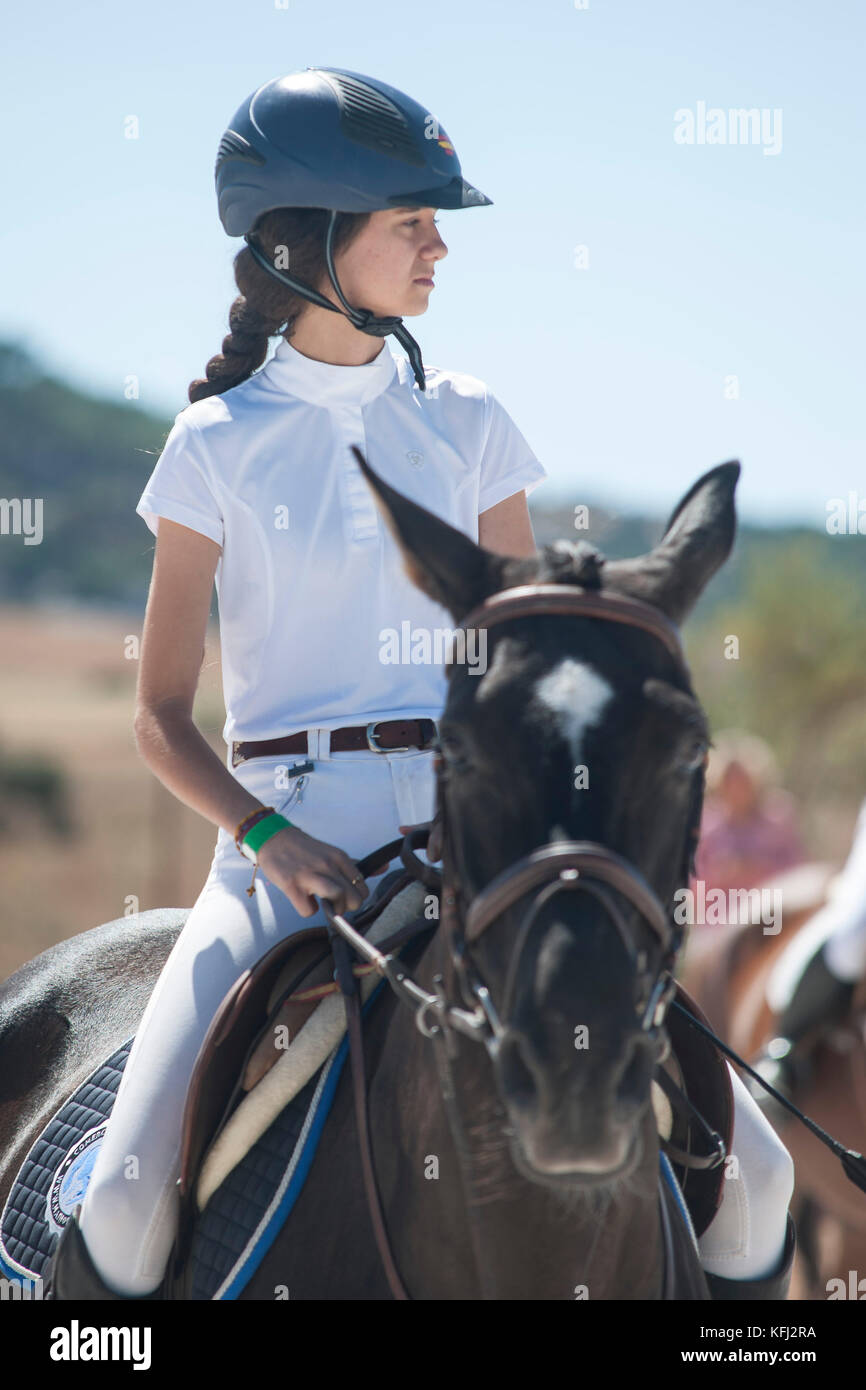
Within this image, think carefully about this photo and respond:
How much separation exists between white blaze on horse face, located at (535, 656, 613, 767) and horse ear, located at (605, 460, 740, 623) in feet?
0.83

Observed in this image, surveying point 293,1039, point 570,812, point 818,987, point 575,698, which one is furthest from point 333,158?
point 818,987

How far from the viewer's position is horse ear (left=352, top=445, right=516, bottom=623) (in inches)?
91.2

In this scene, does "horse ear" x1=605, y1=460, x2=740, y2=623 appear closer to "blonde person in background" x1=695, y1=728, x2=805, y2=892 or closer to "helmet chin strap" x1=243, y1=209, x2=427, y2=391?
"helmet chin strap" x1=243, y1=209, x2=427, y2=391

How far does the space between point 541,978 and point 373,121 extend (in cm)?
214

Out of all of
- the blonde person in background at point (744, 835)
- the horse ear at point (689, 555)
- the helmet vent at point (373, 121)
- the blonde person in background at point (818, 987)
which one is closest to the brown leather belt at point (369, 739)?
the horse ear at point (689, 555)

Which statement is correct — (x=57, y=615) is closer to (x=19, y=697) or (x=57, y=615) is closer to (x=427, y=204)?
(x=19, y=697)

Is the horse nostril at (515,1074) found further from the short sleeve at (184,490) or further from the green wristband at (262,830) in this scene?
the short sleeve at (184,490)

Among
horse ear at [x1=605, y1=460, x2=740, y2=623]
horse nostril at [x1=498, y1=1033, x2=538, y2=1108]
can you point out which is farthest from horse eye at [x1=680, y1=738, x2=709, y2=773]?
horse nostril at [x1=498, y1=1033, x2=538, y2=1108]

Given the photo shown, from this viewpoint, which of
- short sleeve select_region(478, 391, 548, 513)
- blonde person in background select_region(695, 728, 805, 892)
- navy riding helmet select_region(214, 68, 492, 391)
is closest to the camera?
navy riding helmet select_region(214, 68, 492, 391)

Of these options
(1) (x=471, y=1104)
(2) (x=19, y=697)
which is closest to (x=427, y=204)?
(1) (x=471, y=1104)

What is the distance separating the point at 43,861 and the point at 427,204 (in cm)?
2721

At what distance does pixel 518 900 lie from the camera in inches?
79.6

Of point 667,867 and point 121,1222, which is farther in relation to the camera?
point 121,1222
